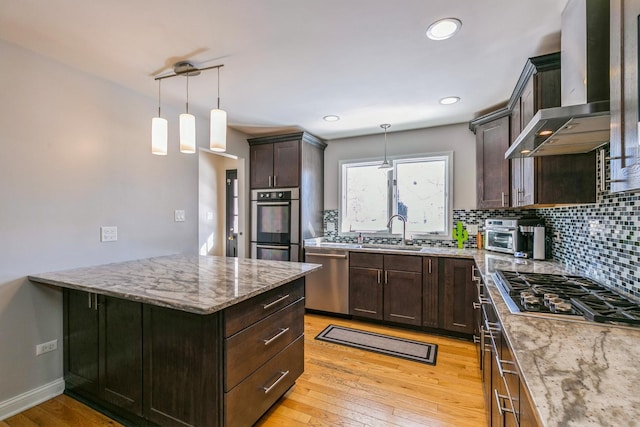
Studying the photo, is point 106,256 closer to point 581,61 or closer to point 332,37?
point 332,37

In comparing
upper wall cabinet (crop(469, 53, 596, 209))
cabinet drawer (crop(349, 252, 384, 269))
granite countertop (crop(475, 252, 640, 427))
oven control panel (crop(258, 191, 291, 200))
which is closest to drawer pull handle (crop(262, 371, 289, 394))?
granite countertop (crop(475, 252, 640, 427))

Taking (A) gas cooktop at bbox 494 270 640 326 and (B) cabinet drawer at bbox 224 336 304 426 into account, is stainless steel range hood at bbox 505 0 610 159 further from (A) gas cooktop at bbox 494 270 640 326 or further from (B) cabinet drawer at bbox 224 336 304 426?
(B) cabinet drawer at bbox 224 336 304 426

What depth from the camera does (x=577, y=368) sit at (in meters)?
0.81

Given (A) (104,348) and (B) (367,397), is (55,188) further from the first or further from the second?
(B) (367,397)

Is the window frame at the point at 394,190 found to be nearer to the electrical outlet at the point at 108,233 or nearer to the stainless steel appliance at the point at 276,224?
the stainless steel appliance at the point at 276,224

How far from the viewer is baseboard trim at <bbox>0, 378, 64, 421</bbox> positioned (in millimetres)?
1827

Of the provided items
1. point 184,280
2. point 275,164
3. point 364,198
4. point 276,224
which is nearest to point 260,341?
point 184,280

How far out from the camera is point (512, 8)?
1535 millimetres

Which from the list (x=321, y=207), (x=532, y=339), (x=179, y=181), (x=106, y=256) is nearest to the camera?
(x=532, y=339)

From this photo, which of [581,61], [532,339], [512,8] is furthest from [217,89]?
[532,339]

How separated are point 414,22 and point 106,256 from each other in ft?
9.06

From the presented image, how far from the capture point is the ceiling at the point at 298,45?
5.08ft

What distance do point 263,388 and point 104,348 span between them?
103 cm

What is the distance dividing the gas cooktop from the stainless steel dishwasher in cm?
186
